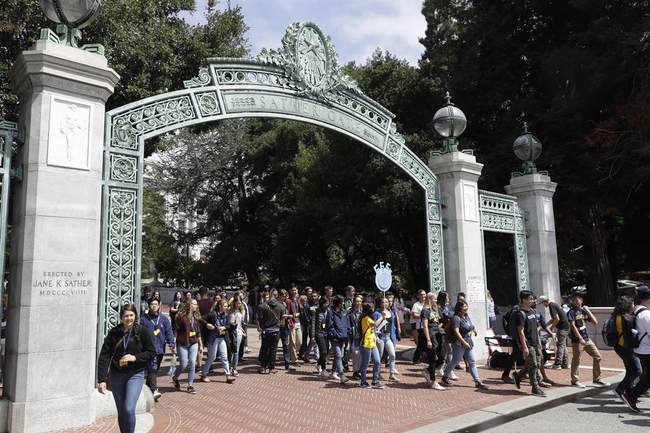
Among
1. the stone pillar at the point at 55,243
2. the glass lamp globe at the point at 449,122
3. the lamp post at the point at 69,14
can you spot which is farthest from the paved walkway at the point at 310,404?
the glass lamp globe at the point at 449,122

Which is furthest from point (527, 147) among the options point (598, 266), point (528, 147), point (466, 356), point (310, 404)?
point (310, 404)

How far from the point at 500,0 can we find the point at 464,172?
11962mm

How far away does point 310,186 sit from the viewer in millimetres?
27406

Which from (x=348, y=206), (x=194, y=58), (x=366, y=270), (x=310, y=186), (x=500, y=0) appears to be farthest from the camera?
(x=366, y=270)

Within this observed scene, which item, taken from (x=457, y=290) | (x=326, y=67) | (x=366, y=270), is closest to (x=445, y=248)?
(x=457, y=290)

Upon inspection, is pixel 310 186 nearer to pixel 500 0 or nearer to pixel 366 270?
pixel 366 270

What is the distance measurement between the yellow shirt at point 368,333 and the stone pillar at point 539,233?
678cm

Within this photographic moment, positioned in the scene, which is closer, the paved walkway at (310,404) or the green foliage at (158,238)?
the paved walkway at (310,404)

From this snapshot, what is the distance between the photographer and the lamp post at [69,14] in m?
6.86

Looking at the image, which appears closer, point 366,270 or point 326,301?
point 326,301

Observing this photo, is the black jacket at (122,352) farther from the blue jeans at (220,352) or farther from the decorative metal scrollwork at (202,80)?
the decorative metal scrollwork at (202,80)

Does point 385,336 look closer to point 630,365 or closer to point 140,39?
point 630,365

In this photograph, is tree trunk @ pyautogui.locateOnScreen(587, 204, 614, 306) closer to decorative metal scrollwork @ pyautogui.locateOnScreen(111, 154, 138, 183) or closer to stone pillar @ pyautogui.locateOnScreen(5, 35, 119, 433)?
decorative metal scrollwork @ pyautogui.locateOnScreen(111, 154, 138, 183)

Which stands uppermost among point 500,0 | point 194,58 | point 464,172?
point 500,0
